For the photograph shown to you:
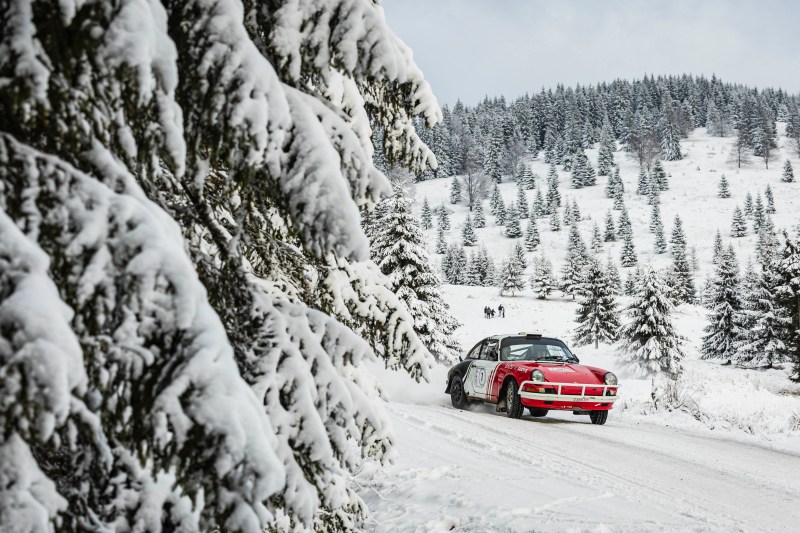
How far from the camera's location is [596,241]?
9450cm

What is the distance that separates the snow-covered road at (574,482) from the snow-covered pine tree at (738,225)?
326 ft

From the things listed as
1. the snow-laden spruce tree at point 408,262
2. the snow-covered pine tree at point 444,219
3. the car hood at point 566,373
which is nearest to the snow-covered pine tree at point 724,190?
the snow-covered pine tree at point 444,219

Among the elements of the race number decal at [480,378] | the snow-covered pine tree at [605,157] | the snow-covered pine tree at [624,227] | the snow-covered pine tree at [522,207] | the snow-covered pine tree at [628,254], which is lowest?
the race number decal at [480,378]

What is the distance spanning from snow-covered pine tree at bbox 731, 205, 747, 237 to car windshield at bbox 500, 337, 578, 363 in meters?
97.5

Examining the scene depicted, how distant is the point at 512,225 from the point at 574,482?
344 ft

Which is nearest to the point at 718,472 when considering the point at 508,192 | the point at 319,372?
the point at 319,372

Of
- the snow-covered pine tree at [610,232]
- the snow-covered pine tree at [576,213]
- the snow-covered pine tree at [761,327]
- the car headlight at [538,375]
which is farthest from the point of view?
the snow-covered pine tree at [576,213]

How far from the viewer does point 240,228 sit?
2494mm

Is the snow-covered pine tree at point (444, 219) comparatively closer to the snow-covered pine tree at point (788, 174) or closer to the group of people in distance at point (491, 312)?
the group of people in distance at point (491, 312)

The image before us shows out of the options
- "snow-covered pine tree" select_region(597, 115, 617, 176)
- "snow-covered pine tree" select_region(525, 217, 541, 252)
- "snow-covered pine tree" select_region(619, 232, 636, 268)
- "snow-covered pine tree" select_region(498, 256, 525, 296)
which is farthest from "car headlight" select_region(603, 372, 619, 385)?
"snow-covered pine tree" select_region(597, 115, 617, 176)

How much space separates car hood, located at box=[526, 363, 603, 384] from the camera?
35.4 ft

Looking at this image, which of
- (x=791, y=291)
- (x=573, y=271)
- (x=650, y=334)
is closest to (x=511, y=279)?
(x=573, y=271)

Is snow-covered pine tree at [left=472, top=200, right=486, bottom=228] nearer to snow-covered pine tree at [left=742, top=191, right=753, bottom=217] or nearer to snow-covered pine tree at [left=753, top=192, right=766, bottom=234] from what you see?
snow-covered pine tree at [left=742, top=191, right=753, bottom=217]

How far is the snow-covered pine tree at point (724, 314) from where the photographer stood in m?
43.6
